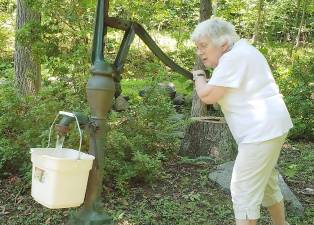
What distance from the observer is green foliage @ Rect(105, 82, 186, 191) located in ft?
13.8

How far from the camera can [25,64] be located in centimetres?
666

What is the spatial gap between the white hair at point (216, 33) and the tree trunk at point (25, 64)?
163 inches

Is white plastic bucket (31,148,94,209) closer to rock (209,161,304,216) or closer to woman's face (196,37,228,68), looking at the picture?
woman's face (196,37,228,68)

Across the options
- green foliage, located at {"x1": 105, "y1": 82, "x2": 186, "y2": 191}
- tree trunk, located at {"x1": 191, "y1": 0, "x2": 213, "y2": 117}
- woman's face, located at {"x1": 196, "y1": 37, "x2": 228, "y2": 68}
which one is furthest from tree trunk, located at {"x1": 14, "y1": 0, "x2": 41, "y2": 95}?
woman's face, located at {"x1": 196, "y1": 37, "x2": 228, "y2": 68}

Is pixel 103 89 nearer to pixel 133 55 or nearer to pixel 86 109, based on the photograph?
pixel 86 109

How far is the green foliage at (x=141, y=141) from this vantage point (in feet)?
13.8

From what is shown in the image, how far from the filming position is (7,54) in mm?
12742

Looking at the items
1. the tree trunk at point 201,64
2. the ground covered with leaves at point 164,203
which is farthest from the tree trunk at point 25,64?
the ground covered with leaves at point 164,203

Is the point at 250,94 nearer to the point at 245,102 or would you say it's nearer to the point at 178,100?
the point at 245,102

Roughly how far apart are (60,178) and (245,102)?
3.62ft

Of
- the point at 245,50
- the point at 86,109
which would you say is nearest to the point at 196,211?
the point at 86,109

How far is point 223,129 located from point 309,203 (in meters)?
1.43

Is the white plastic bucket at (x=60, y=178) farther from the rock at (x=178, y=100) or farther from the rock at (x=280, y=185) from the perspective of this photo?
the rock at (x=178, y=100)

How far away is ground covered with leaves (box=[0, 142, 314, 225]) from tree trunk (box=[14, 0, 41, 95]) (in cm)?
234
